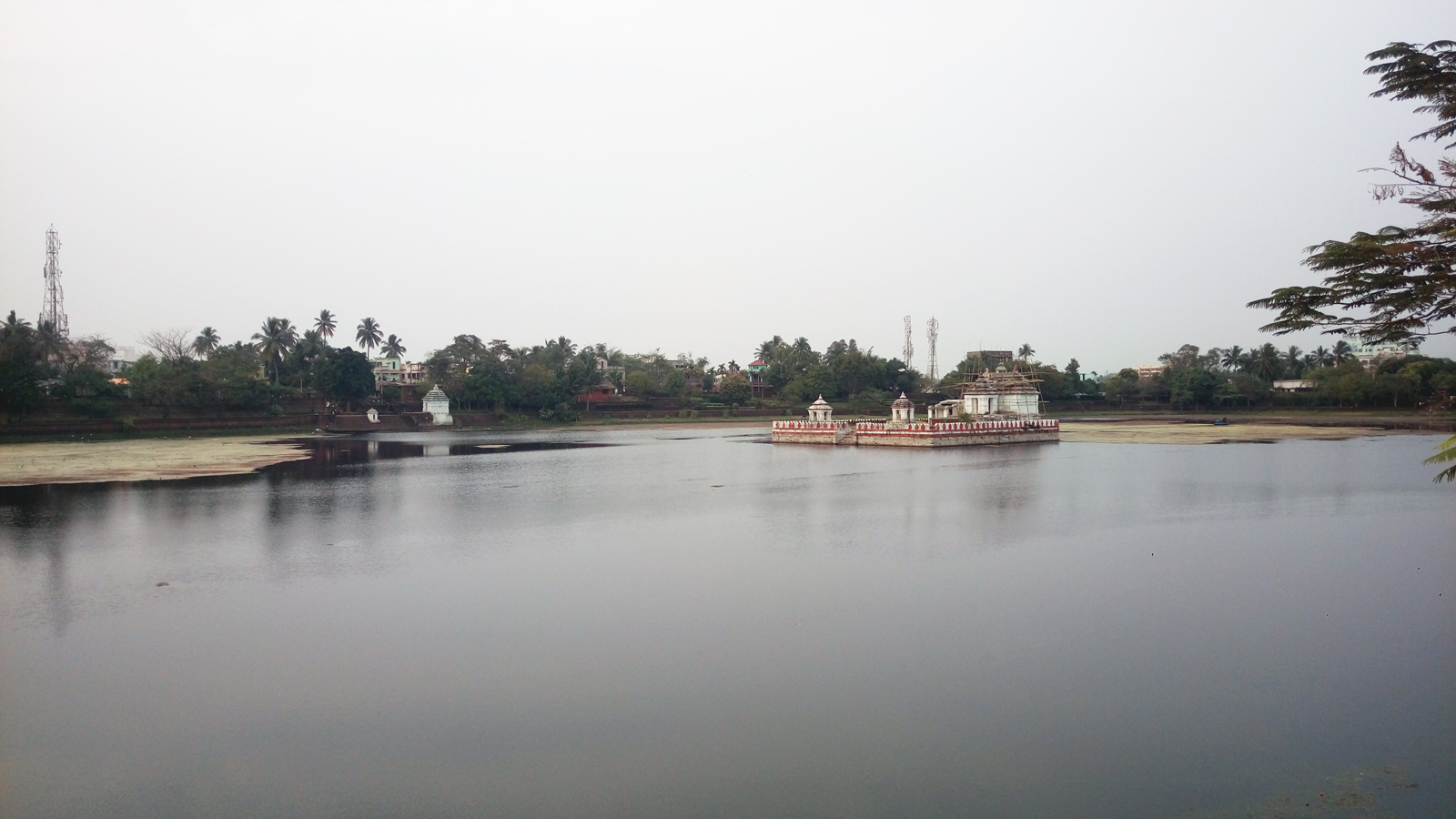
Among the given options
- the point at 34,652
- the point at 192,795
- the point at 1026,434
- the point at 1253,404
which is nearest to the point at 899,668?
the point at 192,795

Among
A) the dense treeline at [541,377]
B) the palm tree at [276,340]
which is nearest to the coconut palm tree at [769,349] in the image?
the dense treeline at [541,377]

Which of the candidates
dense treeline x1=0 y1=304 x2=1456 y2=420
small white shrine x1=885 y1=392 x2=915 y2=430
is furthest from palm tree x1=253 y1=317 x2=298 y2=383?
small white shrine x1=885 y1=392 x2=915 y2=430

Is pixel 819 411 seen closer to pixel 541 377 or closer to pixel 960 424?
pixel 960 424

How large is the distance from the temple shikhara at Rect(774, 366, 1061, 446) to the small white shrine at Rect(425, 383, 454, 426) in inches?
1064

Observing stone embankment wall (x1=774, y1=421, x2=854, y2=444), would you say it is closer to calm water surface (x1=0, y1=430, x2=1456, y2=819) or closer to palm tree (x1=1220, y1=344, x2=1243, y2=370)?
calm water surface (x1=0, y1=430, x2=1456, y2=819)

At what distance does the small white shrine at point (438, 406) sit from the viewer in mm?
64188

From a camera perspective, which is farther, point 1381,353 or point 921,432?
point 1381,353

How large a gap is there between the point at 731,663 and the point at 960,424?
36312mm

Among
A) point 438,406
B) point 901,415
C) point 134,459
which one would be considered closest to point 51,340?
point 438,406

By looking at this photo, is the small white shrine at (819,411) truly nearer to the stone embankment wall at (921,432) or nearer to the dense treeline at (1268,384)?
the stone embankment wall at (921,432)

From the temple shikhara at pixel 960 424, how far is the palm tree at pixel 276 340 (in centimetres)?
4339

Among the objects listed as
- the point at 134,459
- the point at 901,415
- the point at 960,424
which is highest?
the point at 901,415

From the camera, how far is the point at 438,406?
6462 centimetres

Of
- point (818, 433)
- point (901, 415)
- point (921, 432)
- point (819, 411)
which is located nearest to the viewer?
point (921, 432)
